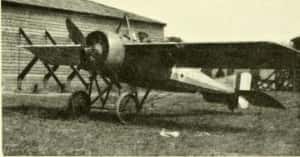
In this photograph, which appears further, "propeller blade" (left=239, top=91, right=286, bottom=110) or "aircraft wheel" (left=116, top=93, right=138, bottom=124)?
"propeller blade" (left=239, top=91, right=286, bottom=110)

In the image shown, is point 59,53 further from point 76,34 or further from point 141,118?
point 141,118

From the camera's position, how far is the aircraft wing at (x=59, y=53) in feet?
29.7

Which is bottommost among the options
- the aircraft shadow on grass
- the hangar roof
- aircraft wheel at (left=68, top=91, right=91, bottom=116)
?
the aircraft shadow on grass

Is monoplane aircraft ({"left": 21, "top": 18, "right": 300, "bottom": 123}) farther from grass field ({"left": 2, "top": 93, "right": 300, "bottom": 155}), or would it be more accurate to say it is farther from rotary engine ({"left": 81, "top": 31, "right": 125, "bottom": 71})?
grass field ({"left": 2, "top": 93, "right": 300, "bottom": 155})

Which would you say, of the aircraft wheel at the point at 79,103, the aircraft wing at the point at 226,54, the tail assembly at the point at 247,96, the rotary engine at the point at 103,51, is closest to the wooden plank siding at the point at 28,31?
the aircraft wheel at the point at 79,103

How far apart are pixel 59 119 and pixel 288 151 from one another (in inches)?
183

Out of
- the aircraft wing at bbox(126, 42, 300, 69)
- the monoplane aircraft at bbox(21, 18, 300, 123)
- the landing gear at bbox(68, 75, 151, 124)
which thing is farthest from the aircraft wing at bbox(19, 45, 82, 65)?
the aircraft wing at bbox(126, 42, 300, 69)

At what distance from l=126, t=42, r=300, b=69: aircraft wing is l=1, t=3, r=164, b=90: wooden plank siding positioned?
345 inches

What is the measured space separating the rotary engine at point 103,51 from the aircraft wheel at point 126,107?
2.86ft

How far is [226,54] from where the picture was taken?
846 cm

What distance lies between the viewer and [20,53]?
695 inches

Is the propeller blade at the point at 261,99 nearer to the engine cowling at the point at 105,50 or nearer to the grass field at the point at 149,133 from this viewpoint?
the grass field at the point at 149,133

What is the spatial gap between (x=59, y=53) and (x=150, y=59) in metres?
1.97

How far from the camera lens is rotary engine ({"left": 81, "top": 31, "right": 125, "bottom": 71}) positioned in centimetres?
848
